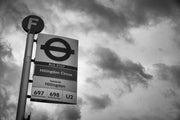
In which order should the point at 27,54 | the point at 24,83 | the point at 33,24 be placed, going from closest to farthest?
the point at 24,83 → the point at 27,54 → the point at 33,24

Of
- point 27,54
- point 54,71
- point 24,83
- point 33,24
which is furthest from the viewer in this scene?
point 33,24

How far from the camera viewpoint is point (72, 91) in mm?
5996

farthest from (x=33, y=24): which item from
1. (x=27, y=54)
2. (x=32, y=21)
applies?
(x=27, y=54)

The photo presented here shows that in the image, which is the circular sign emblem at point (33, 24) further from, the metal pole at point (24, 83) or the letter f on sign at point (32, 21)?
the metal pole at point (24, 83)

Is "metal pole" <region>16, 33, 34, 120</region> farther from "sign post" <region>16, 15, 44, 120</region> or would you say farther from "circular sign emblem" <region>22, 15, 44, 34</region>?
"circular sign emblem" <region>22, 15, 44, 34</region>

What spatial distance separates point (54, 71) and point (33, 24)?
169 cm

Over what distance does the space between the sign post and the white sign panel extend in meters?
0.33

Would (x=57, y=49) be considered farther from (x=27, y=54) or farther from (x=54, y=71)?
(x=27, y=54)

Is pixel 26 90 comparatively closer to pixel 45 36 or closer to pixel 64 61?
pixel 64 61

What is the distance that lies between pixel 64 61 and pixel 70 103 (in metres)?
1.32

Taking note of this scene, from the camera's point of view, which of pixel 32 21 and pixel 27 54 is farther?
pixel 32 21

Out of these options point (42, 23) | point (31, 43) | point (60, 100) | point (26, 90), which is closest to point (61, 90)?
point (60, 100)

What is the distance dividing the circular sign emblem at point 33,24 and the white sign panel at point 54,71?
265 millimetres

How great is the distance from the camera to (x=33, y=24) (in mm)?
6285
